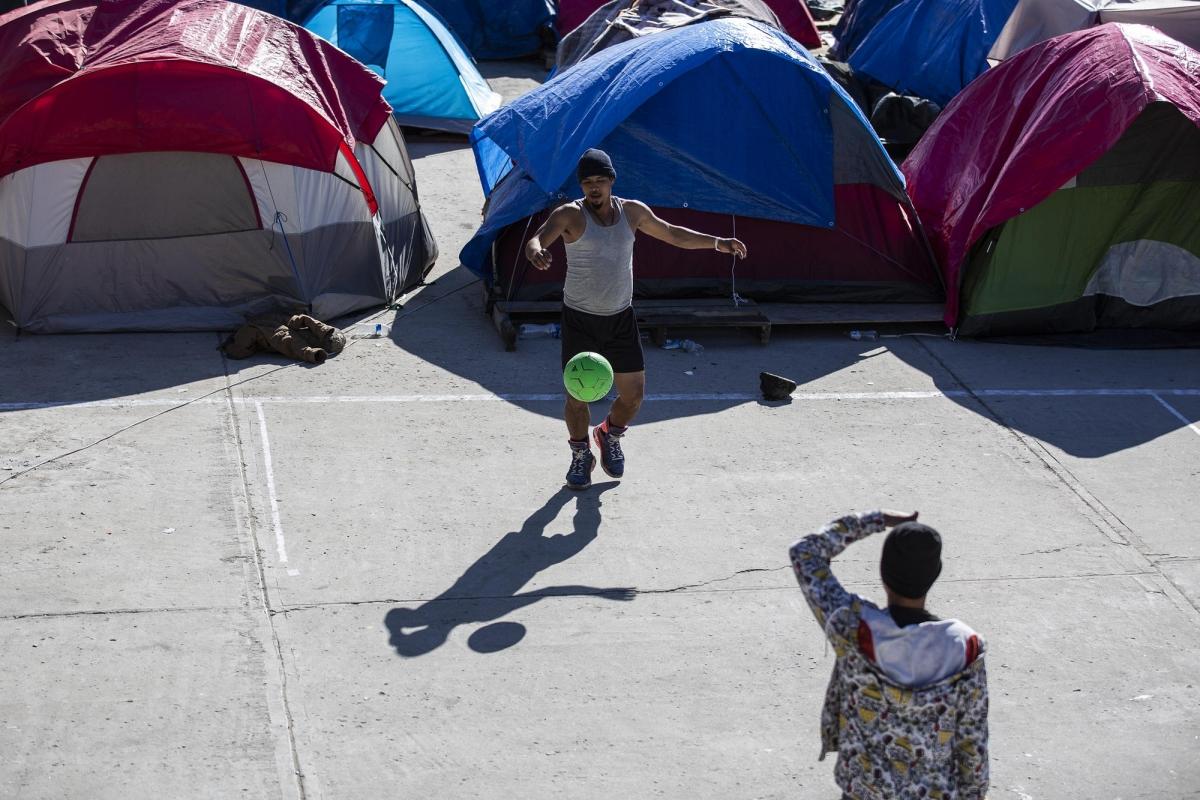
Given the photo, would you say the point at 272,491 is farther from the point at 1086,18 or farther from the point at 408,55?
the point at 1086,18

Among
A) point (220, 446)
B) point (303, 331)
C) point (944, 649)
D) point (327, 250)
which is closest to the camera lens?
point (944, 649)

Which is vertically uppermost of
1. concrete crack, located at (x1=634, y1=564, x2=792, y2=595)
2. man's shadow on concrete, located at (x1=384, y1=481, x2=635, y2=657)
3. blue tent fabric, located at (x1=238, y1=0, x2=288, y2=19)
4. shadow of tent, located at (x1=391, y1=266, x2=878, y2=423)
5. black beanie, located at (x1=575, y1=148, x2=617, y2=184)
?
black beanie, located at (x1=575, y1=148, x2=617, y2=184)

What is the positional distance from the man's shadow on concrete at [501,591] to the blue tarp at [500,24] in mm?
13885

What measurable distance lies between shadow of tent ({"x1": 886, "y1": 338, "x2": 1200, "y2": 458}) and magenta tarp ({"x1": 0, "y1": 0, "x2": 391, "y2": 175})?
472cm

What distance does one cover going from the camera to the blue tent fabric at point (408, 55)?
1558 cm

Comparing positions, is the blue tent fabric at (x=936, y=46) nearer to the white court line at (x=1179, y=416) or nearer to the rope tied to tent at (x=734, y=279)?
the rope tied to tent at (x=734, y=279)

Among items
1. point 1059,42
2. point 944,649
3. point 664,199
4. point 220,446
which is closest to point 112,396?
point 220,446

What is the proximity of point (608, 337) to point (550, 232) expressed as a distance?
0.69 meters

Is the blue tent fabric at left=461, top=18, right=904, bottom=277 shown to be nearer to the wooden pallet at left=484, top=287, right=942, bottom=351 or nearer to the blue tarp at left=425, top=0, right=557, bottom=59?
the wooden pallet at left=484, top=287, right=942, bottom=351

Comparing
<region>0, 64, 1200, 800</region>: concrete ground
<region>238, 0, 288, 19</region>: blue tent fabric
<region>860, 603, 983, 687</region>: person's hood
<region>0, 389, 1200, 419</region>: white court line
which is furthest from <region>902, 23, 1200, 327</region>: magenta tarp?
<region>238, 0, 288, 19</region>: blue tent fabric

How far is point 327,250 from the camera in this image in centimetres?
1032

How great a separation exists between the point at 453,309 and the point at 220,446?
3.03m

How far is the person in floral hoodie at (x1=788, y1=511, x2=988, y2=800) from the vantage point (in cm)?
377

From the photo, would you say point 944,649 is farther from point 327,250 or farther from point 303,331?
point 327,250
